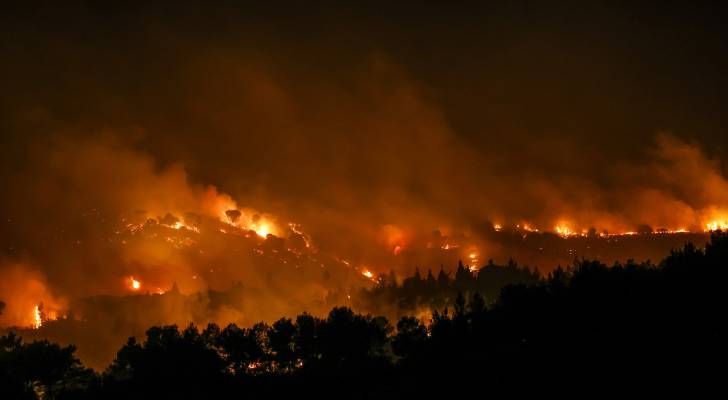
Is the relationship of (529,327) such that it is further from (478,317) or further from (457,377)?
(457,377)

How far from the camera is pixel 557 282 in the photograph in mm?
80500

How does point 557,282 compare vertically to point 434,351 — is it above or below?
above

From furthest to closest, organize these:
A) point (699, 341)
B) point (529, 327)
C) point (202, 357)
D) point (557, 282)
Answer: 1. point (557, 282)
2. point (202, 357)
3. point (529, 327)
4. point (699, 341)

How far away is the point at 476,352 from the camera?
222 ft

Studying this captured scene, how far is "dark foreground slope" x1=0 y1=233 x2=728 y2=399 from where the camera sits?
5244 cm

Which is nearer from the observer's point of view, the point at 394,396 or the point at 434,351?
the point at 394,396

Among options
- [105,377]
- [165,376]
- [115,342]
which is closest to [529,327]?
[165,376]

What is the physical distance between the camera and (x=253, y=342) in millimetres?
80750

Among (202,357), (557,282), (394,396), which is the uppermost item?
(557,282)

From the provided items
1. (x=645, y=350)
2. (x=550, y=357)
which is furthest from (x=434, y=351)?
(x=645, y=350)

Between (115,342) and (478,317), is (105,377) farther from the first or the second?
(115,342)

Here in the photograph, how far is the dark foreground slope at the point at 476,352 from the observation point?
2064 inches

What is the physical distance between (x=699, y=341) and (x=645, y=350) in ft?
14.2

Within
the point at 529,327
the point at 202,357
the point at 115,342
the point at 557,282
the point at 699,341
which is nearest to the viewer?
the point at 699,341
